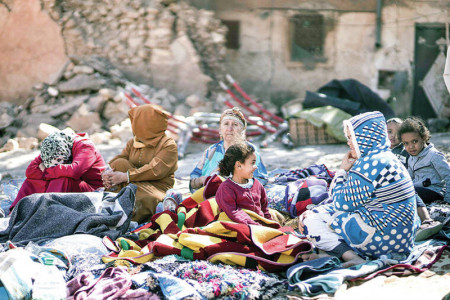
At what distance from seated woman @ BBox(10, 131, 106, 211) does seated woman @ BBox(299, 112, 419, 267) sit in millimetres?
2295

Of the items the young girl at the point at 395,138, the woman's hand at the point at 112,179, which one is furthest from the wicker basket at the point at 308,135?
the woman's hand at the point at 112,179

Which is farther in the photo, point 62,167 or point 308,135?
point 308,135

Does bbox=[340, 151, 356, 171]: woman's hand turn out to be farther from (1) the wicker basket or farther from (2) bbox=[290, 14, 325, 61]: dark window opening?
(2) bbox=[290, 14, 325, 61]: dark window opening

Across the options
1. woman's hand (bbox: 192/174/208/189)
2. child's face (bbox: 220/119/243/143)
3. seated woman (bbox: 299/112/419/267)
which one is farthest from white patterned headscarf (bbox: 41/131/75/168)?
seated woman (bbox: 299/112/419/267)

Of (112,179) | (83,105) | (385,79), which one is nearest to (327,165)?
(112,179)

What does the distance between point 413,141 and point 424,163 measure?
0.84 feet

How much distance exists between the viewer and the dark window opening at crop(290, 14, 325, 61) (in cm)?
1151

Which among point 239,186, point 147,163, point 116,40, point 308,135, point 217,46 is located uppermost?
point 116,40

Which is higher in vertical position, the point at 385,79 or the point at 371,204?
the point at 371,204

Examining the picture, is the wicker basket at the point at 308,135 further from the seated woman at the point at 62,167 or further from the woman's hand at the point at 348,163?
the woman's hand at the point at 348,163

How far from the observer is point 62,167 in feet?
15.8

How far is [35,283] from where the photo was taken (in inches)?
128

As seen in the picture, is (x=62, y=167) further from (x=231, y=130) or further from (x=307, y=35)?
(x=307, y=35)

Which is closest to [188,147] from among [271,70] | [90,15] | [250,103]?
[250,103]
